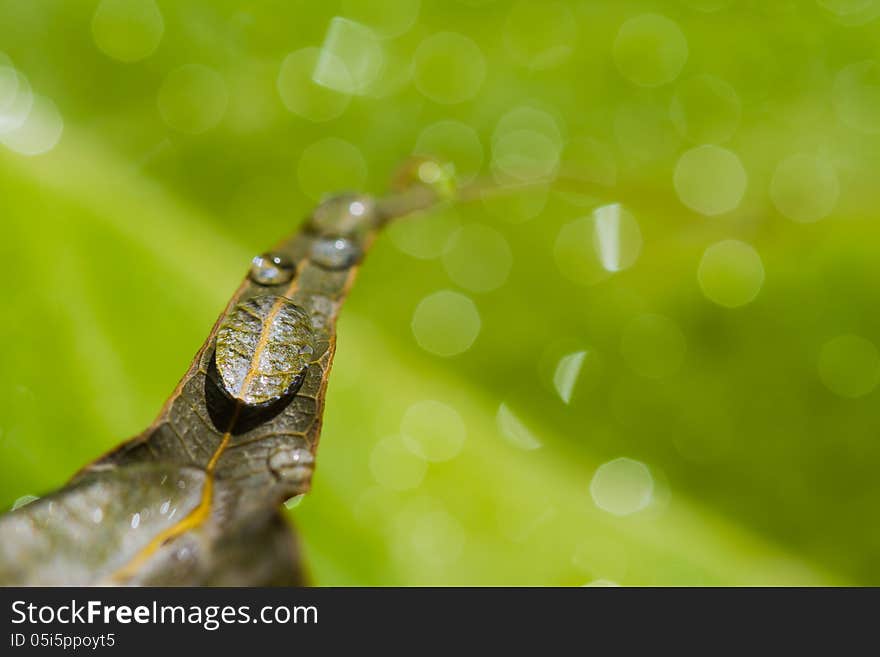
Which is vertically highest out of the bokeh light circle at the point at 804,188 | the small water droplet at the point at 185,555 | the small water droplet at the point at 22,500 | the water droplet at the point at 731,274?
the bokeh light circle at the point at 804,188

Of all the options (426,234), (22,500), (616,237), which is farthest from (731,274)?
(22,500)

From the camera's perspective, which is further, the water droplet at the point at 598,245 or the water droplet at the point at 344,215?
the water droplet at the point at 598,245

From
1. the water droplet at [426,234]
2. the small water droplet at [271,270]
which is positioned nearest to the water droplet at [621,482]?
the water droplet at [426,234]

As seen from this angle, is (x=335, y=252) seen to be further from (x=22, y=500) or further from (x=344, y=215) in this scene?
(x=22, y=500)

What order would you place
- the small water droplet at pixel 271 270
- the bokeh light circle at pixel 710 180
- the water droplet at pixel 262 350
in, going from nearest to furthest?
the water droplet at pixel 262 350, the small water droplet at pixel 271 270, the bokeh light circle at pixel 710 180

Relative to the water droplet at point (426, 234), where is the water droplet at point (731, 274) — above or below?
below

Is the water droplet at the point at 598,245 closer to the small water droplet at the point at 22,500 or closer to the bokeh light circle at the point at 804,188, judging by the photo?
the bokeh light circle at the point at 804,188

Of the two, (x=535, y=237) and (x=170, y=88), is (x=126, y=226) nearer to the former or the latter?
(x=170, y=88)
